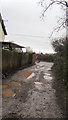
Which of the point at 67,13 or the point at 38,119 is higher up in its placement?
the point at 67,13

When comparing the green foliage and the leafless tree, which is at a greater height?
the leafless tree

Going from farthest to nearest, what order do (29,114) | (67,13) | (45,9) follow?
(45,9)
(67,13)
(29,114)

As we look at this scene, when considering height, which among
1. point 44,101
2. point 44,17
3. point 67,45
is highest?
point 44,17

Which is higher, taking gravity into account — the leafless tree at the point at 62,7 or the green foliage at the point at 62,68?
the leafless tree at the point at 62,7

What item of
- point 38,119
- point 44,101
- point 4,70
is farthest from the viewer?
point 4,70

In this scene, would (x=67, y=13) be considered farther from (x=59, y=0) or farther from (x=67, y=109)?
(x=67, y=109)

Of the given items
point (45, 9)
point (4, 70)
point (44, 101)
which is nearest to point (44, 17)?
point (45, 9)

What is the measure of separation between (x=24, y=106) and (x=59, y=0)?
646 centimetres

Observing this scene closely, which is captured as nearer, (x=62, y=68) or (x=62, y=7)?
(x=62, y=68)

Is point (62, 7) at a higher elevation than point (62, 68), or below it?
higher

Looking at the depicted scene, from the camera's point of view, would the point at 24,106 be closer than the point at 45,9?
→ Yes

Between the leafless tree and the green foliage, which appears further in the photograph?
the leafless tree

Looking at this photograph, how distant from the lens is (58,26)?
7.62 m

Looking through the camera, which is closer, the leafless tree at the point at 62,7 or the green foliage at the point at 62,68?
the green foliage at the point at 62,68
